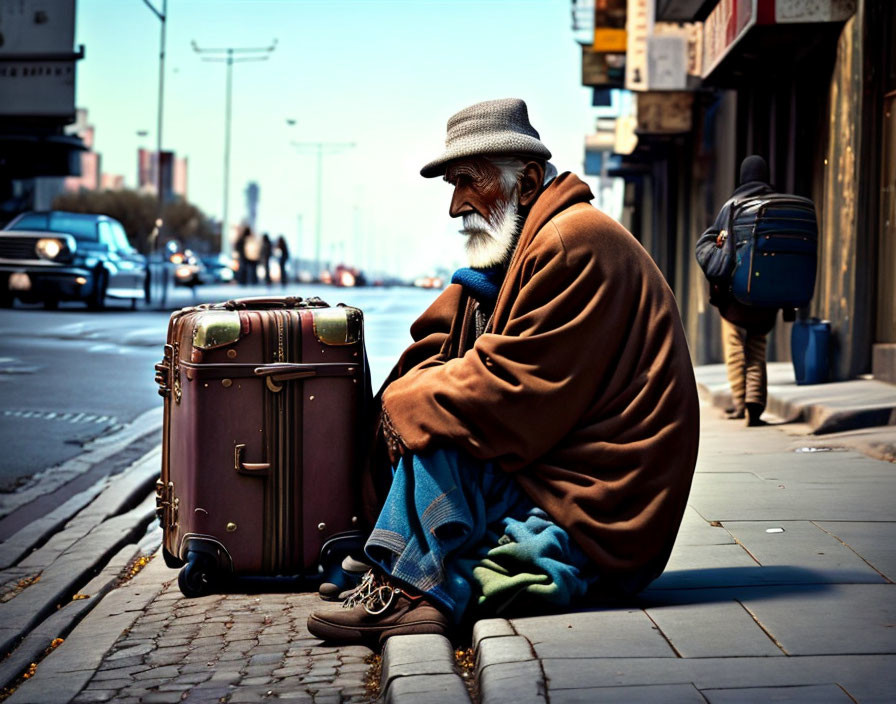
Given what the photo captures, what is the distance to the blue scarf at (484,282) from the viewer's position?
4.87 metres

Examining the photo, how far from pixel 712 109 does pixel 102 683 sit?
73.3 feet

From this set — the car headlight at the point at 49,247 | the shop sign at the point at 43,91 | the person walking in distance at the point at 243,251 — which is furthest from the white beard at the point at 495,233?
the person walking in distance at the point at 243,251

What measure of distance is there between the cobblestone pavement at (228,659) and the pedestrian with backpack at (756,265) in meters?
6.19

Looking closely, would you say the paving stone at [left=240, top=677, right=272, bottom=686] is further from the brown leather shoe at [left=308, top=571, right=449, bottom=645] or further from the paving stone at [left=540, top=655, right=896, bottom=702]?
the paving stone at [left=540, top=655, right=896, bottom=702]

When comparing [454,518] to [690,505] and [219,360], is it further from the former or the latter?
[690,505]

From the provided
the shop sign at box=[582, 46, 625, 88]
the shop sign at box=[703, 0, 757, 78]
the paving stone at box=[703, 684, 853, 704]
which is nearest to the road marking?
the shop sign at box=[703, 0, 757, 78]

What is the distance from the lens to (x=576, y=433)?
4.50m

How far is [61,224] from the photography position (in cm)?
3062

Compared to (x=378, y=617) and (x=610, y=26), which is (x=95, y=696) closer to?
(x=378, y=617)

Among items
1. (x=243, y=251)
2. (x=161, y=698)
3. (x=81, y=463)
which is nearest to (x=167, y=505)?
(x=161, y=698)

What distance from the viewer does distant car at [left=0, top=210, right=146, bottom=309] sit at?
28.9m

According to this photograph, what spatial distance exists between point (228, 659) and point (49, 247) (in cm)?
2552

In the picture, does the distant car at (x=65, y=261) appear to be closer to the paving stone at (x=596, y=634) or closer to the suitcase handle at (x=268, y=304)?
the suitcase handle at (x=268, y=304)

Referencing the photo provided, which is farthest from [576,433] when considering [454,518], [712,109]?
[712,109]
